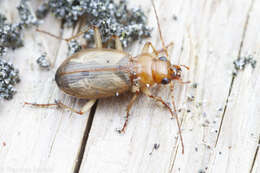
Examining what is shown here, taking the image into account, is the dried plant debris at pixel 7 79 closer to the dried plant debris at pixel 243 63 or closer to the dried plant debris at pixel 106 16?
the dried plant debris at pixel 106 16

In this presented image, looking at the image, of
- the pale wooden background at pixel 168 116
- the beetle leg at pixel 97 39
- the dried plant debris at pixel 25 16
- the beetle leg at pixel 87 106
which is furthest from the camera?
the dried plant debris at pixel 25 16

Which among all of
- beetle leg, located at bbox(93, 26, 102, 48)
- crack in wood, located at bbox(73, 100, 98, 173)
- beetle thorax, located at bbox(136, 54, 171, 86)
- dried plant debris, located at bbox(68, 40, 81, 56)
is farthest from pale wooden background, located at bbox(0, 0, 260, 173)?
beetle leg, located at bbox(93, 26, 102, 48)

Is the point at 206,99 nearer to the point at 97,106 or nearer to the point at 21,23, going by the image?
the point at 97,106

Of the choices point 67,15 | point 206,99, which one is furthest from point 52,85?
point 206,99

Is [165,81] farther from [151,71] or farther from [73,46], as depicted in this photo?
[73,46]

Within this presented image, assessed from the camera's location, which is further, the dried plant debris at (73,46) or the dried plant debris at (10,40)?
the dried plant debris at (73,46)

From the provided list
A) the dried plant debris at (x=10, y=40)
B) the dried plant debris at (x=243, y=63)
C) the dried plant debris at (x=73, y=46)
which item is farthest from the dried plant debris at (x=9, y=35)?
the dried plant debris at (x=243, y=63)
